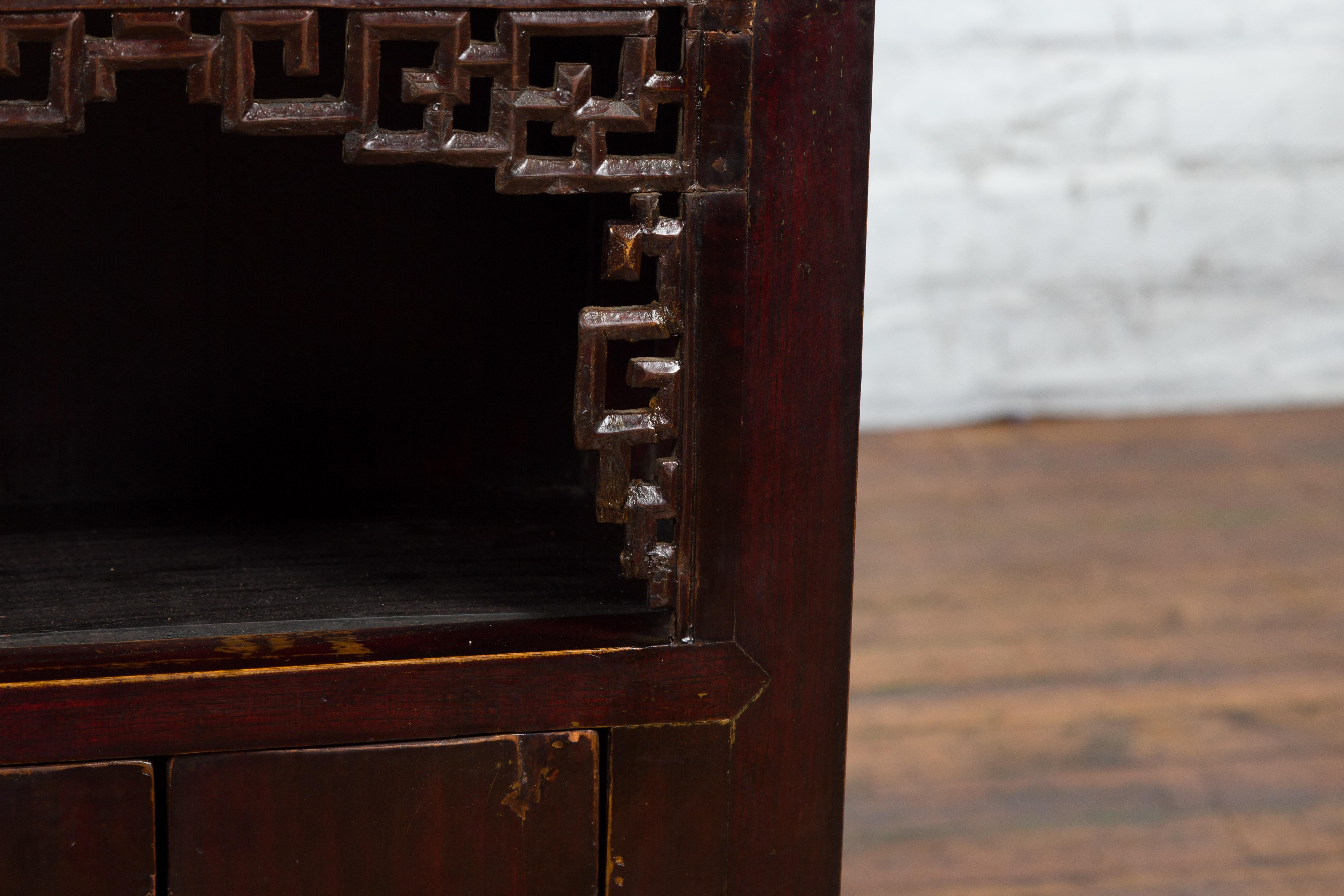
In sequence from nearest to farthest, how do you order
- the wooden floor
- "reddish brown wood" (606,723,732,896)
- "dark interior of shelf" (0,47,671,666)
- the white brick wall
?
"reddish brown wood" (606,723,732,896) → "dark interior of shelf" (0,47,671,666) → the wooden floor → the white brick wall

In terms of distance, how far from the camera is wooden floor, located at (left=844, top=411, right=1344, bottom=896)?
1.55m

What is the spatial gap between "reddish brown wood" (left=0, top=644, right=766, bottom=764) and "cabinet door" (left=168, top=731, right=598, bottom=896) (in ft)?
0.04

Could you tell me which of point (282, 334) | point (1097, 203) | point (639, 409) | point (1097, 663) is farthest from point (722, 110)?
point (1097, 203)

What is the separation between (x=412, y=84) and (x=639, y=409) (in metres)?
0.19

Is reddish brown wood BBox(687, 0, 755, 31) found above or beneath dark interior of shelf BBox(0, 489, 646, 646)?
above

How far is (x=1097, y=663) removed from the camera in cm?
199

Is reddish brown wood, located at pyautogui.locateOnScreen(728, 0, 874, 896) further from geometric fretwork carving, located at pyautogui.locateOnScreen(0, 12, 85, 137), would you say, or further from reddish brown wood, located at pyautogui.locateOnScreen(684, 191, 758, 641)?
geometric fretwork carving, located at pyautogui.locateOnScreen(0, 12, 85, 137)

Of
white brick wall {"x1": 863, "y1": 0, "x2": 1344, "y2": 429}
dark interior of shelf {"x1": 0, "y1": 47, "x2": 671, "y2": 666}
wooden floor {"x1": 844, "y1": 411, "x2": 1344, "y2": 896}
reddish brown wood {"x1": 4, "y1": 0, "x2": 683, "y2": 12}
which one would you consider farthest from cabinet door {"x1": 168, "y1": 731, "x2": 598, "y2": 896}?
white brick wall {"x1": 863, "y1": 0, "x2": 1344, "y2": 429}

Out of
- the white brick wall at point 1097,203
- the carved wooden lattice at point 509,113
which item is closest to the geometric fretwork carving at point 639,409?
the carved wooden lattice at point 509,113

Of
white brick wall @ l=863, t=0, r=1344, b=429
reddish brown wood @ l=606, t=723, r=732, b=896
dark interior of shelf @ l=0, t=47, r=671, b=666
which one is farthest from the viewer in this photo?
white brick wall @ l=863, t=0, r=1344, b=429

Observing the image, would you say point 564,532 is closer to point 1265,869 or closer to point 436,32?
point 436,32

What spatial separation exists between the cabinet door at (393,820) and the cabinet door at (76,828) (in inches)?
0.6

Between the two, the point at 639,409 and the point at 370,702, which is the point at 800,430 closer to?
the point at 639,409

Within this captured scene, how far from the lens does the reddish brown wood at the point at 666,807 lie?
79 cm
